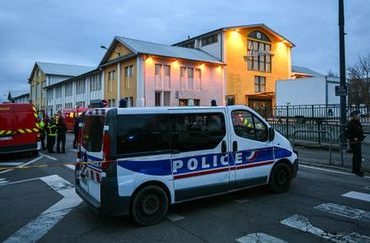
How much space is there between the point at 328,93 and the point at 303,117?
1009 cm

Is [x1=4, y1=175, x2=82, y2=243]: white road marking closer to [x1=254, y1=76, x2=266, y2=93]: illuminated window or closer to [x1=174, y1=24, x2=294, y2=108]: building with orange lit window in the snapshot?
[x1=174, y1=24, x2=294, y2=108]: building with orange lit window

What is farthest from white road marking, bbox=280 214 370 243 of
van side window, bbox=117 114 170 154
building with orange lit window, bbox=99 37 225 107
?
building with orange lit window, bbox=99 37 225 107

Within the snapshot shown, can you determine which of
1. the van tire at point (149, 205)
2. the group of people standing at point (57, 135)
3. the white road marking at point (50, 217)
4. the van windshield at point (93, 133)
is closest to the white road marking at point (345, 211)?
the van tire at point (149, 205)

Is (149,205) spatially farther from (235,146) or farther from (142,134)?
(235,146)

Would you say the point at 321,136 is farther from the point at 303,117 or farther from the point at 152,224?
the point at 152,224

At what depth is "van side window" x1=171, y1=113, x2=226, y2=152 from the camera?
22.4ft

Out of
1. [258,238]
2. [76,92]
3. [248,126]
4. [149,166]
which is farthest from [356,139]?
[76,92]

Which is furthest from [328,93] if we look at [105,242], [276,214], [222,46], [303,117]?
[105,242]

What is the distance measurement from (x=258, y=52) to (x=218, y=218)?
1705 inches

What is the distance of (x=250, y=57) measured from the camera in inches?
1860

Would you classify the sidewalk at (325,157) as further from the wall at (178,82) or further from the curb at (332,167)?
the wall at (178,82)

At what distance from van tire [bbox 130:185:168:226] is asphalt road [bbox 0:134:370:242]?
0.15 m

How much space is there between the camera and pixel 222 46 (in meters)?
44.3

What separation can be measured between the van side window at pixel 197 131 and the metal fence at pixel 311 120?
8.84 meters
